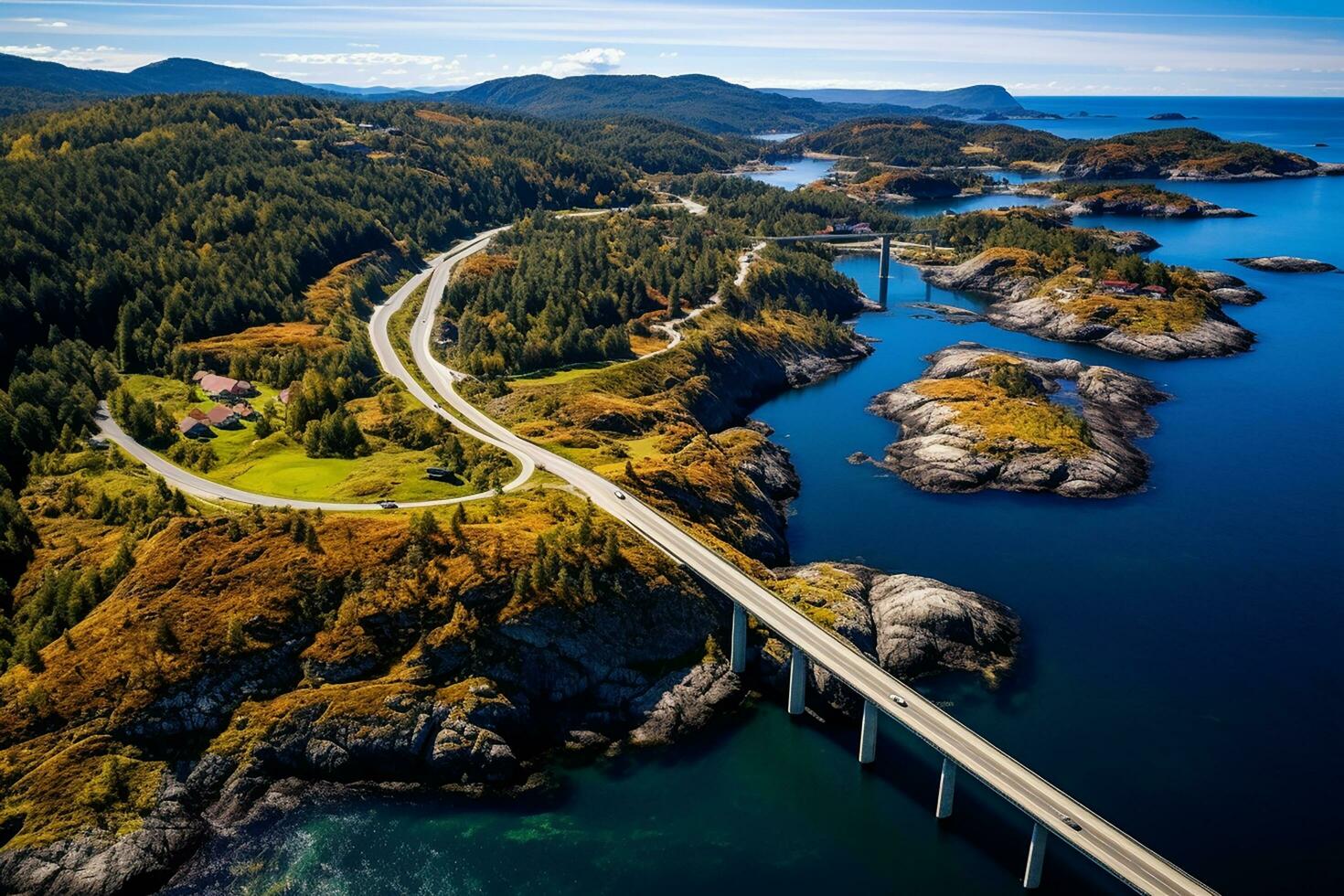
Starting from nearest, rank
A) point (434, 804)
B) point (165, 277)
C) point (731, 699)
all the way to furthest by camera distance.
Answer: point (434, 804)
point (731, 699)
point (165, 277)

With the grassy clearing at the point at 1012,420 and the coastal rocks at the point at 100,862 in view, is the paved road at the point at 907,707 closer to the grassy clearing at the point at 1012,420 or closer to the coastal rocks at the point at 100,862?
the coastal rocks at the point at 100,862

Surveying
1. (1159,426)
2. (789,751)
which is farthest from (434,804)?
(1159,426)

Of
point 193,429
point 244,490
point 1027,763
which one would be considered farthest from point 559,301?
point 1027,763

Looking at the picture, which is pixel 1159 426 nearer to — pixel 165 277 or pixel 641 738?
pixel 641 738

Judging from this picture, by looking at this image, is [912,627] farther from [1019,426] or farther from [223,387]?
[223,387]

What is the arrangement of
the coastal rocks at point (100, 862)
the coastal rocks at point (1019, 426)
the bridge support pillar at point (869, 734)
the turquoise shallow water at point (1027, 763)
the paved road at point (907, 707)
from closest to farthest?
1. the paved road at point (907, 707)
2. the coastal rocks at point (100, 862)
3. the turquoise shallow water at point (1027, 763)
4. the bridge support pillar at point (869, 734)
5. the coastal rocks at point (1019, 426)

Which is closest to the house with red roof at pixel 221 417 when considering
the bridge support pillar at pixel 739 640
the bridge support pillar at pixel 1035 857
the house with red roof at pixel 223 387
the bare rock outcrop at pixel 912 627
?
the house with red roof at pixel 223 387
